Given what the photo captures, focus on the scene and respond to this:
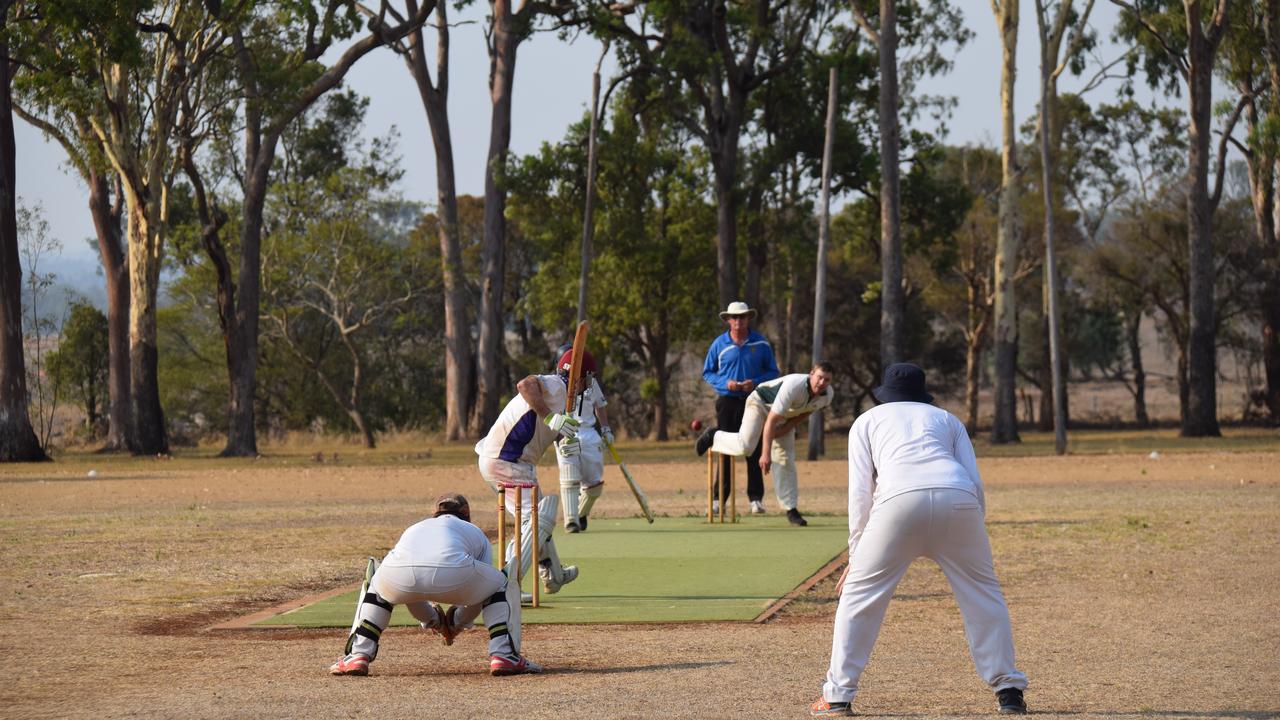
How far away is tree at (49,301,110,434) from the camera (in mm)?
55156

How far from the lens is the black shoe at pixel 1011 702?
7309 millimetres

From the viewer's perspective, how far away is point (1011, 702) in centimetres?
731

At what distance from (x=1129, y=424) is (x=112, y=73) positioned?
36.3m

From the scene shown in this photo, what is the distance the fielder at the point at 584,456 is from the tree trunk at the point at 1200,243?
1155 inches

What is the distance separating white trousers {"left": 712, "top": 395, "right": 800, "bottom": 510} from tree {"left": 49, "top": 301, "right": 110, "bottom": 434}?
41.7 meters

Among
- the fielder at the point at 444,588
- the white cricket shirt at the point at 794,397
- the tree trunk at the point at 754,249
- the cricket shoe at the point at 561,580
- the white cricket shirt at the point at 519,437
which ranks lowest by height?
the cricket shoe at the point at 561,580

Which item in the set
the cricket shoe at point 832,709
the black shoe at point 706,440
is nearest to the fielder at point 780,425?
the black shoe at point 706,440

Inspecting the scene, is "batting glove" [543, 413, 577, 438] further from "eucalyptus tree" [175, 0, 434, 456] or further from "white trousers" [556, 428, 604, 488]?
"eucalyptus tree" [175, 0, 434, 456]

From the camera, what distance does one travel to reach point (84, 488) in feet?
88.0

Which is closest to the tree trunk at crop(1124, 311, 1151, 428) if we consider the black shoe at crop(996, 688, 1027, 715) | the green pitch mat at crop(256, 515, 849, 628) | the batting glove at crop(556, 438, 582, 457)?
the green pitch mat at crop(256, 515, 849, 628)

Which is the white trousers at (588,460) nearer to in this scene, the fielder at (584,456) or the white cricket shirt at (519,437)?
the fielder at (584,456)

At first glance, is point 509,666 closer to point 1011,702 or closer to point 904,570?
point 904,570

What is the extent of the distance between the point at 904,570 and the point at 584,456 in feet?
26.8

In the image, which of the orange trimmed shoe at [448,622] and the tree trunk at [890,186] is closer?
the orange trimmed shoe at [448,622]
